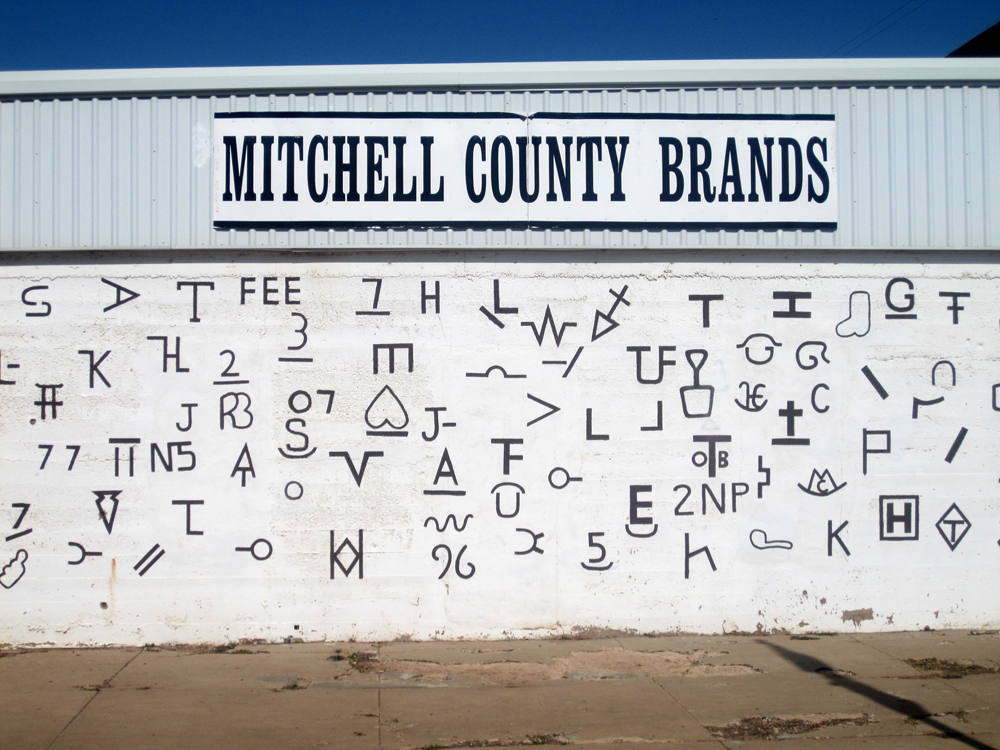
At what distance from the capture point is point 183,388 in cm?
644

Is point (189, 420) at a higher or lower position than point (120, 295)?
lower

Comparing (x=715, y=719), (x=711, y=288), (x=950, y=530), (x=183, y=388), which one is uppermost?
(x=711, y=288)

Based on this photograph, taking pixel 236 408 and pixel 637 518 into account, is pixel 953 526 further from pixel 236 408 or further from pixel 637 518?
pixel 236 408

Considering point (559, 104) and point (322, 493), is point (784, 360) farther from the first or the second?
point (322, 493)

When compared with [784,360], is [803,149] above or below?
above

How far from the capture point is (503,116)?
655cm

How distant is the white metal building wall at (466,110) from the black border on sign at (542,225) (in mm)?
50

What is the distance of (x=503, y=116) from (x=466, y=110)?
30cm

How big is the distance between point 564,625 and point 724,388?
2.25 m

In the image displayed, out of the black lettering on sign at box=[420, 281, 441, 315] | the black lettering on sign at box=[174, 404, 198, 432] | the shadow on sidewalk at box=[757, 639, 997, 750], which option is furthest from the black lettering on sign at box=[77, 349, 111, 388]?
the shadow on sidewalk at box=[757, 639, 997, 750]

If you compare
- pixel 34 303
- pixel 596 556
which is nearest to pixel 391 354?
pixel 596 556

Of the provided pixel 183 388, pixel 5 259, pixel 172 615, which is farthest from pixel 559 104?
pixel 172 615

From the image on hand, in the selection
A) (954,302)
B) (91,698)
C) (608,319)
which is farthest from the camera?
(954,302)

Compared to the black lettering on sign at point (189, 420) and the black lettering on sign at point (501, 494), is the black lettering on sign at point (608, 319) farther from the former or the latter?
the black lettering on sign at point (189, 420)
